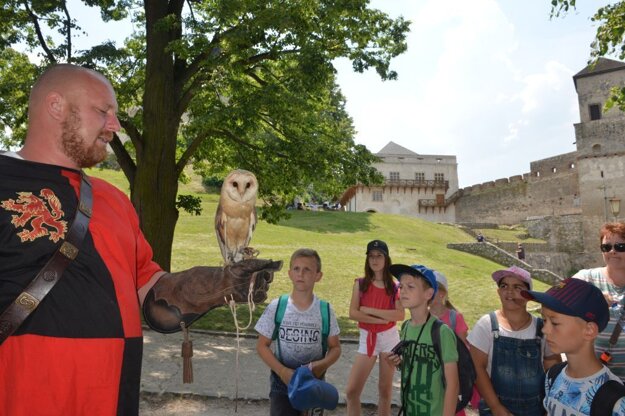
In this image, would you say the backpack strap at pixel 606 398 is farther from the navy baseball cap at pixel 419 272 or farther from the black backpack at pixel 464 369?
the navy baseball cap at pixel 419 272

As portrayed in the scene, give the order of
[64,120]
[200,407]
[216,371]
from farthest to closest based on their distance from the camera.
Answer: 1. [216,371]
2. [200,407]
3. [64,120]

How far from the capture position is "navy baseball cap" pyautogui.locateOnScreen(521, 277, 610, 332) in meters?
3.00

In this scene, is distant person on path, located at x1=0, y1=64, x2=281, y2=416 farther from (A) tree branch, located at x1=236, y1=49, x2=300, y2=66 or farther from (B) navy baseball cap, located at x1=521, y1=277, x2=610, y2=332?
(A) tree branch, located at x1=236, y1=49, x2=300, y2=66

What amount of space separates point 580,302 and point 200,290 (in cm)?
243

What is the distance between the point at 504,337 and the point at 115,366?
124 inches

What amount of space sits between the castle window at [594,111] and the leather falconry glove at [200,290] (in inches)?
2533

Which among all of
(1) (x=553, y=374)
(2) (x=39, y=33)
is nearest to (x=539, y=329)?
(1) (x=553, y=374)

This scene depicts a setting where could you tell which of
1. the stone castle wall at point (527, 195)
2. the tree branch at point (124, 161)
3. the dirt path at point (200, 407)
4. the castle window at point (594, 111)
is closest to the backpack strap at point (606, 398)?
the dirt path at point (200, 407)

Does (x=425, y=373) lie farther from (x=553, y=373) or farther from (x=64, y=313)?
(x=64, y=313)

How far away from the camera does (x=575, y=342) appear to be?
2988 millimetres

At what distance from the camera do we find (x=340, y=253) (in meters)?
23.5

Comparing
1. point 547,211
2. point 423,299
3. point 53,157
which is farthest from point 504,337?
point 547,211

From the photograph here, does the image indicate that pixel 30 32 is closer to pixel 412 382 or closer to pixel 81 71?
pixel 81 71

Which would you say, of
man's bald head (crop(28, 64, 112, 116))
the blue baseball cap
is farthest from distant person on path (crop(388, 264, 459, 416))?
man's bald head (crop(28, 64, 112, 116))
